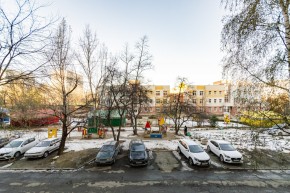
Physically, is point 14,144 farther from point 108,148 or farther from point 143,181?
point 143,181

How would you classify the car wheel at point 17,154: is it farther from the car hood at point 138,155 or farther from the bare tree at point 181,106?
the bare tree at point 181,106

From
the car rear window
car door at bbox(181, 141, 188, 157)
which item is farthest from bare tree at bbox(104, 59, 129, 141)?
car door at bbox(181, 141, 188, 157)

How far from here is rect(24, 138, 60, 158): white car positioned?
48.2 feet

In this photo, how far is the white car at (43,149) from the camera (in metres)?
14.7

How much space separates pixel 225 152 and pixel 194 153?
9.33ft

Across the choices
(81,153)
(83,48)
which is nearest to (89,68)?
(83,48)

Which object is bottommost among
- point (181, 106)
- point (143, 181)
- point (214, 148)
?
point (143, 181)

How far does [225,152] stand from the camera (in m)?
14.2

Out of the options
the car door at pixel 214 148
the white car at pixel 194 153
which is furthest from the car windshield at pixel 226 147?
the white car at pixel 194 153

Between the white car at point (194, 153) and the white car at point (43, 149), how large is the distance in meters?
13.1

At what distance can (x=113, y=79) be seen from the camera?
20.5 meters

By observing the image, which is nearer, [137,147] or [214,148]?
[137,147]

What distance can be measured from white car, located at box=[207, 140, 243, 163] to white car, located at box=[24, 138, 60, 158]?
16222 mm

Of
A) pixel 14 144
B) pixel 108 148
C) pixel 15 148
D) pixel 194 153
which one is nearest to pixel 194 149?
pixel 194 153
